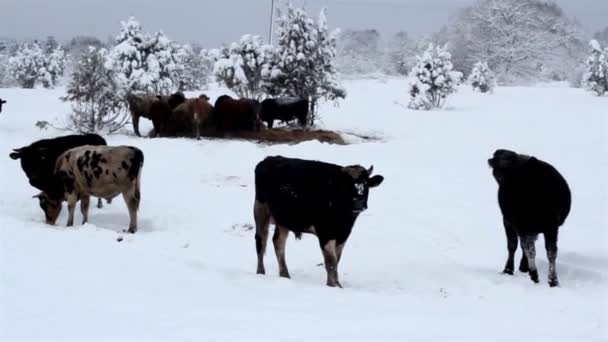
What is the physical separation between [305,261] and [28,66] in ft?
219

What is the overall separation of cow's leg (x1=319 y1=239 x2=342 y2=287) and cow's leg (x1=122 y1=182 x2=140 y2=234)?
4.69m

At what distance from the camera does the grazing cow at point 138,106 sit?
77.5 ft

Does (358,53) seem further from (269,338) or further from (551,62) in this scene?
(269,338)

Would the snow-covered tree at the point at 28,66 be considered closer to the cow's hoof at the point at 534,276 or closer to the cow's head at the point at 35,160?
the cow's head at the point at 35,160

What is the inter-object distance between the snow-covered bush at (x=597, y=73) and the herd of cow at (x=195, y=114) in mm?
28000

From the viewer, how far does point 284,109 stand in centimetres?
2567

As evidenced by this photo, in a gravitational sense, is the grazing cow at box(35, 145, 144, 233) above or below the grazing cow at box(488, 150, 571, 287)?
below

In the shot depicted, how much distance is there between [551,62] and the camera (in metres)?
68.6

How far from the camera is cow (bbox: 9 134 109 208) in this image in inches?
463

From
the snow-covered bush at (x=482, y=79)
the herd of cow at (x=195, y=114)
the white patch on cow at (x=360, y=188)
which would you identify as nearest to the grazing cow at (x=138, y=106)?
the herd of cow at (x=195, y=114)

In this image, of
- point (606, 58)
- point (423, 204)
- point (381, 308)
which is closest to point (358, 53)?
point (606, 58)

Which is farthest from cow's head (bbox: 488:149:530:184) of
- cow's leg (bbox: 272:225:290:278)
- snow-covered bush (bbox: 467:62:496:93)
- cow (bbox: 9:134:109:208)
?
snow-covered bush (bbox: 467:62:496:93)

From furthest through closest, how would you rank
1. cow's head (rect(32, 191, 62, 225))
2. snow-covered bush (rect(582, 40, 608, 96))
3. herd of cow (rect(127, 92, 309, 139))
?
snow-covered bush (rect(582, 40, 608, 96)), herd of cow (rect(127, 92, 309, 139)), cow's head (rect(32, 191, 62, 225))

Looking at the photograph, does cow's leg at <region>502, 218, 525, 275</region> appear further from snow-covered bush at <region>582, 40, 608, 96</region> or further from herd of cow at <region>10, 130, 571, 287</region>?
snow-covered bush at <region>582, 40, 608, 96</region>
